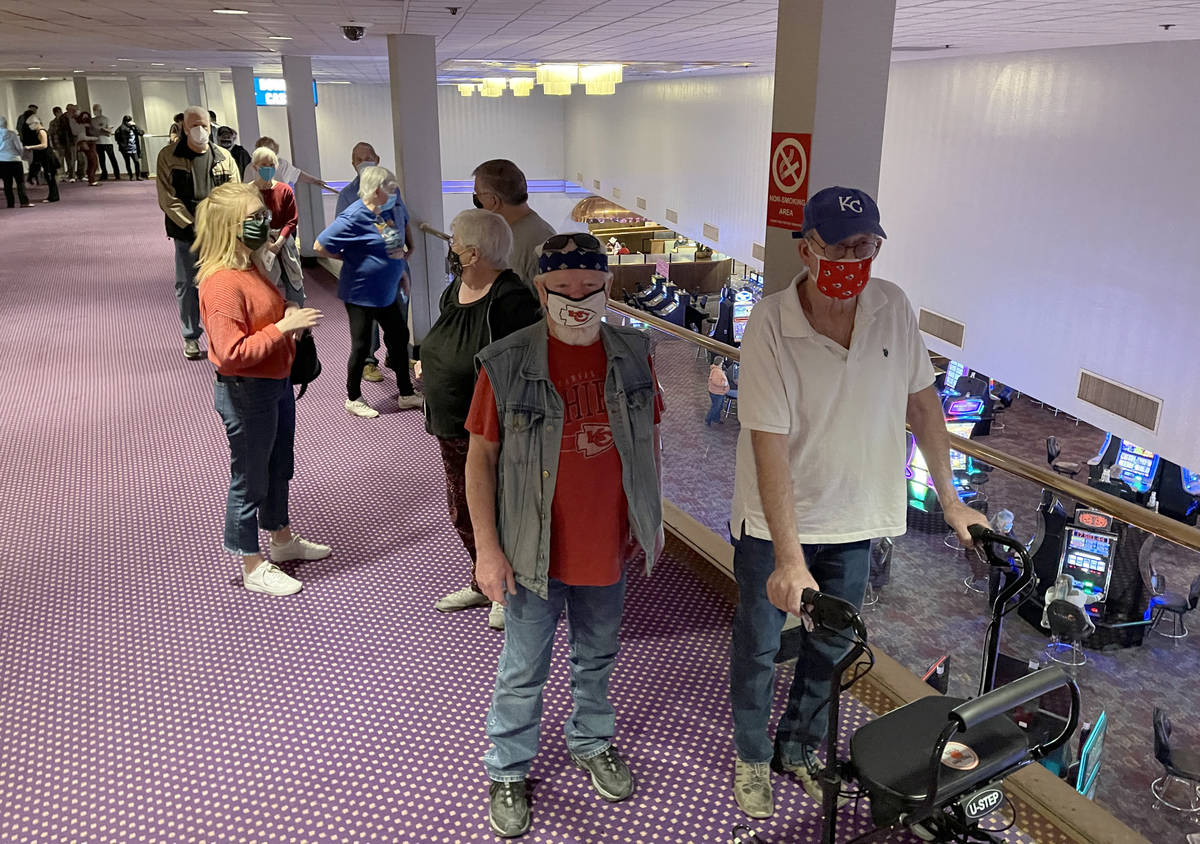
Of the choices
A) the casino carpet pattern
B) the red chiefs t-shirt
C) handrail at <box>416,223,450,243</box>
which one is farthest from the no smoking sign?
handrail at <box>416,223,450,243</box>

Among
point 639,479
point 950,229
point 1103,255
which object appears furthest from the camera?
point 950,229

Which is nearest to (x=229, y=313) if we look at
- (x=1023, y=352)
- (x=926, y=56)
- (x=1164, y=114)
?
(x=1164, y=114)

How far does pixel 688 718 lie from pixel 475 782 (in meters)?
0.71

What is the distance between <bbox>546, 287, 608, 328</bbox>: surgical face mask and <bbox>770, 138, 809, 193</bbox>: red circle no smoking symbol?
1.25 m

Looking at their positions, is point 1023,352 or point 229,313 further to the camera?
point 1023,352

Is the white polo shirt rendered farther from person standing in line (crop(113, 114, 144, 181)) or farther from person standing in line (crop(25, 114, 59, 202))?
person standing in line (crop(113, 114, 144, 181))

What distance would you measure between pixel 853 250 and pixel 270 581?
2.73 meters

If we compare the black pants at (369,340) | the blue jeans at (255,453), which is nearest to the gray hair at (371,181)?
the black pants at (369,340)

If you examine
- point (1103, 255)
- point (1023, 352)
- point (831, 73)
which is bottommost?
point (1023, 352)

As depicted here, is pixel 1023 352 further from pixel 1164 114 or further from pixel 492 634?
pixel 492 634

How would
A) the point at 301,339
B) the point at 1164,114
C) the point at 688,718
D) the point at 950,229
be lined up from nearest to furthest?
1. the point at 688,718
2. the point at 301,339
3. the point at 1164,114
4. the point at 950,229

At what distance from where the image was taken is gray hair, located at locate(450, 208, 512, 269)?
2957mm

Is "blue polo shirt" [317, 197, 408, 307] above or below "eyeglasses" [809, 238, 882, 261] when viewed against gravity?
below

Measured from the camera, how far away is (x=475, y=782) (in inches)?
105
